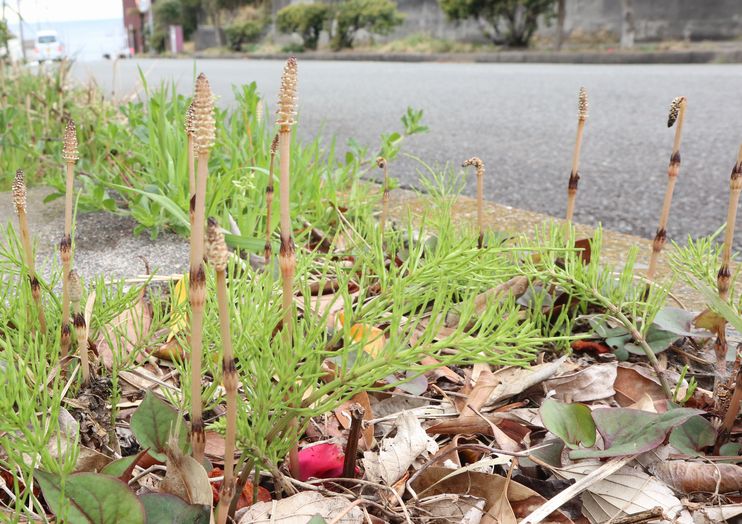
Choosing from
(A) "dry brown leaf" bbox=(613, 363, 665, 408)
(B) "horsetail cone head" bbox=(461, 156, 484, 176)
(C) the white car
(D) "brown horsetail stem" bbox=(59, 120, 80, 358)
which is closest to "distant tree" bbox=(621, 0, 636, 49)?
(C) the white car

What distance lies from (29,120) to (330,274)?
162 centimetres

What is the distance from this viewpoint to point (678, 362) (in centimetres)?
133

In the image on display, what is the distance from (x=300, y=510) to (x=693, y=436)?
1.81 ft

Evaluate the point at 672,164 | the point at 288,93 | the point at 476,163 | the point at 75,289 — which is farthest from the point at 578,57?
the point at 288,93

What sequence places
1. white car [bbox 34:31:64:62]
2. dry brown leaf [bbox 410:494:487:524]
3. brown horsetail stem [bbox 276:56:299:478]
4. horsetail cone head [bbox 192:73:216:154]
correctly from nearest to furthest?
horsetail cone head [bbox 192:73:216:154]
brown horsetail stem [bbox 276:56:299:478]
dry brown leaf [bbox 410:494:487:524]
white car [bbox 34:31:64:62]

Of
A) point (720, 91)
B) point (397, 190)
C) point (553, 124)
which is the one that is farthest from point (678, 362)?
point (720, 91)

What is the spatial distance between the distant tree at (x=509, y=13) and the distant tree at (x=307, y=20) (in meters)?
6.50

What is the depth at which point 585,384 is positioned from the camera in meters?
1.18

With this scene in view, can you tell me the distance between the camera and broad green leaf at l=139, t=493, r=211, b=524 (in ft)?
2.52

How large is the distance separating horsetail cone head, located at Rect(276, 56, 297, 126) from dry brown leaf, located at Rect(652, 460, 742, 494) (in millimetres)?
683

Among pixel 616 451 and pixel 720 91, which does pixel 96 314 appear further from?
pixel 720 91

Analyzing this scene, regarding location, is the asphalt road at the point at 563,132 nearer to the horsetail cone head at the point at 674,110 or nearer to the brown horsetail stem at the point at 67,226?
the horsetail cone head at the point at 674,110

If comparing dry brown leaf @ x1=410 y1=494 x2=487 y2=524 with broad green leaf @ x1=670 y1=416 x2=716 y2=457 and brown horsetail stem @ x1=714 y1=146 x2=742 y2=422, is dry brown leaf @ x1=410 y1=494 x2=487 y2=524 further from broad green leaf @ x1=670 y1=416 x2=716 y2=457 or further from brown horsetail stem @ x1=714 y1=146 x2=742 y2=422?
brown horsetail stem @ x1=714 y1=146 x2=742 y2=422

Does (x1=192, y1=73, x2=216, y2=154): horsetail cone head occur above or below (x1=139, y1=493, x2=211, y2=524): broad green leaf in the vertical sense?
above
